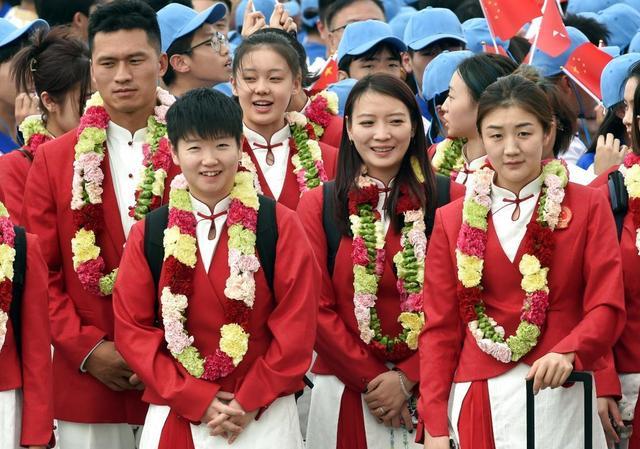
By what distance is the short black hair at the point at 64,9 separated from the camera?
10.3 m

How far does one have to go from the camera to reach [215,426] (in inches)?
220

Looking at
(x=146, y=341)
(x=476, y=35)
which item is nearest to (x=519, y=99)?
(x=146, y=341)

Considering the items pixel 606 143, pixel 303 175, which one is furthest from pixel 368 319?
pixel 606 143

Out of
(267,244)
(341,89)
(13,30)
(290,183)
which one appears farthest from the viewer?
(341,89)

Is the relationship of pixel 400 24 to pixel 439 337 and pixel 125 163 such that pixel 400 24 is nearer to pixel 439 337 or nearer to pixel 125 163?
pixel 125 163

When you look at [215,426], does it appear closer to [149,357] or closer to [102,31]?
[149,357]

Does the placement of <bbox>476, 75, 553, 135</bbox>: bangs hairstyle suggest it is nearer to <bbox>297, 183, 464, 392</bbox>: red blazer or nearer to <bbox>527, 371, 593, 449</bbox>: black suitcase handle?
<bbox>297, 183, 464, 392</bbox>: red blazer

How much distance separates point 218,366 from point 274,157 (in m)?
1.69

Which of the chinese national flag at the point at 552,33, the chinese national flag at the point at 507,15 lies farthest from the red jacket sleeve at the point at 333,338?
the chinese national flag at the point at 507,15

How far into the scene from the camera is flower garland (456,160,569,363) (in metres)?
5.63

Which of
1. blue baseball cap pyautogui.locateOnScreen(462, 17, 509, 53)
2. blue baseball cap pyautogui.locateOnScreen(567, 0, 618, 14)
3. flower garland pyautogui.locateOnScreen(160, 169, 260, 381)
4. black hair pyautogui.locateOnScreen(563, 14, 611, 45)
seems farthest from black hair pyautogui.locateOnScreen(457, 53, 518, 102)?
blue baseball cap pyautogui.locateOnScreen(567, 0, 618, 14)

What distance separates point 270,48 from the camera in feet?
22.9

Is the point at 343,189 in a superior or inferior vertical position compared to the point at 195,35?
inferior

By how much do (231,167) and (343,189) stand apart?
72 cm
